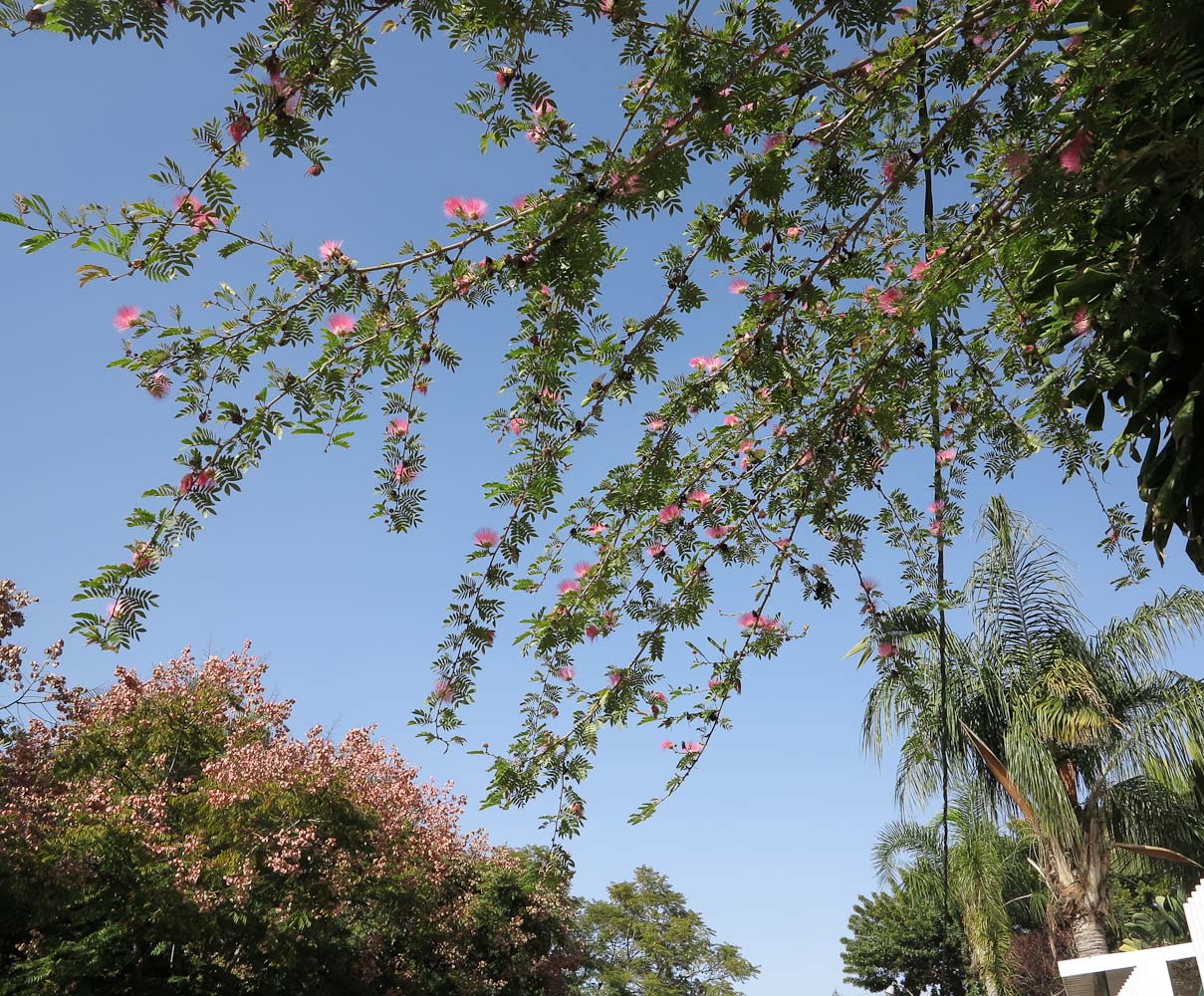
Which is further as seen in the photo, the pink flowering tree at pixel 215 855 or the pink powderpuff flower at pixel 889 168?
the pink flowering tree at pixel 215 855

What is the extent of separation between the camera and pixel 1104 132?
287cm

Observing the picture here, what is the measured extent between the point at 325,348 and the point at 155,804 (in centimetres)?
1099

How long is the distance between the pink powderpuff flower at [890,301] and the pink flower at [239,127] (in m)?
2.28

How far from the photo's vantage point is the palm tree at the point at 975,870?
1717 centimetres

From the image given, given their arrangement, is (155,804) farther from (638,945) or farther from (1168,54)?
(638,945)

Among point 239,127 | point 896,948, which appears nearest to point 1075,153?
point 239,127

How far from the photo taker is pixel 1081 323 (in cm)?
342

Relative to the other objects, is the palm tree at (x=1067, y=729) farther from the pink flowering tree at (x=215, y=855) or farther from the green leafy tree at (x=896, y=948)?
the green leafy tree at (x=896, y=948)

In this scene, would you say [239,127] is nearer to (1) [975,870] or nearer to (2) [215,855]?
(2) [215,855]

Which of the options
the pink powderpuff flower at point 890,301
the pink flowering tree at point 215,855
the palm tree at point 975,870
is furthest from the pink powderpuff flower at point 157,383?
the palm tree at point 975,870

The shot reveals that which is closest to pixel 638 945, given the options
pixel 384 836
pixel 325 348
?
pixel 384 836

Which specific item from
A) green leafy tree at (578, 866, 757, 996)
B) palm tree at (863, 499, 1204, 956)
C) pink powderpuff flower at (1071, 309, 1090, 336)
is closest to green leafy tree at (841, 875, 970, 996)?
green leafy tree at (578, 866, 757, 996)

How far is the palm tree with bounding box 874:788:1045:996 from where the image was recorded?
17172mm

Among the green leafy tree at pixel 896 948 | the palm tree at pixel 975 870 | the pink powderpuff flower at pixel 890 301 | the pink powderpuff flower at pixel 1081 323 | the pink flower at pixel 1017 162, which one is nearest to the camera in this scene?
the pink flower at pixel 1017 162
